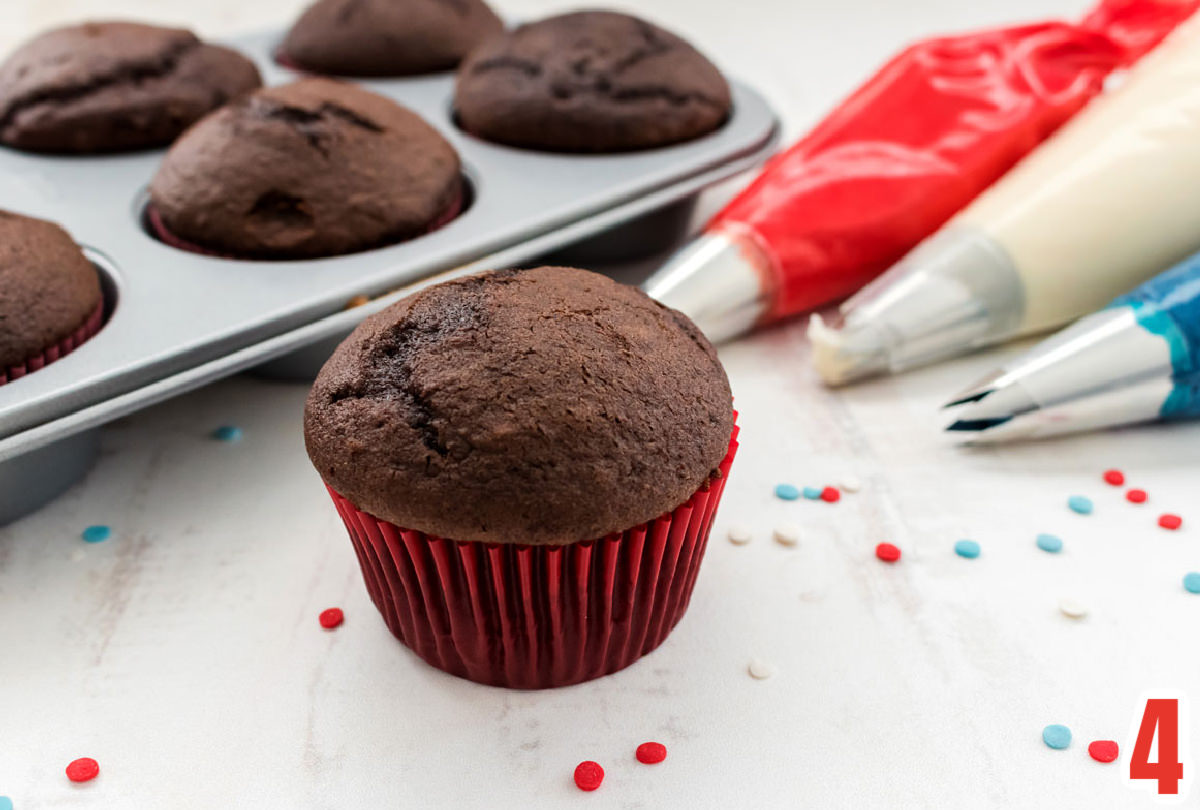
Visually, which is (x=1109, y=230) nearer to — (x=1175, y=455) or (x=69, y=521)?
(x=1175, y=455)

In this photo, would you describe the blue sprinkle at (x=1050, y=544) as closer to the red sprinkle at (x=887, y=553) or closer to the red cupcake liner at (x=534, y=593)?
the red sprinkle at (x=887, y=553)

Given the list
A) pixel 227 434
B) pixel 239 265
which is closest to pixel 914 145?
pixel 239 265

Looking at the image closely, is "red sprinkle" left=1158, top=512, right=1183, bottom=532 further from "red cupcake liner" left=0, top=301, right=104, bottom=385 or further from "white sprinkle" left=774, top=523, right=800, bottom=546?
"red cupcake liner" left=0, top=301, right=104, bottom=385

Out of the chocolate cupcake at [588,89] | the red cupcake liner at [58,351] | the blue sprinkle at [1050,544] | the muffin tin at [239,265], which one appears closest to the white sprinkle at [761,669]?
the blue sprinkle at [1050,544]

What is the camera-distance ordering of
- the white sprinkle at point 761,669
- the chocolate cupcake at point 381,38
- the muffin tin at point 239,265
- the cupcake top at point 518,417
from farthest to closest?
the chocolate cupcake at point 381,38
the muffin tin at point 239,265
the white sprinkle at point 761,669
the cupcake top at point 518,417

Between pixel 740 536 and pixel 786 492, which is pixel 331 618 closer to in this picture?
pixel 740 536

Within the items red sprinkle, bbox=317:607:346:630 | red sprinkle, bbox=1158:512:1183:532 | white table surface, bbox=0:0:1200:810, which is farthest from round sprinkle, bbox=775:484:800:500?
red sprinkle, bbox=317:607:346:630
